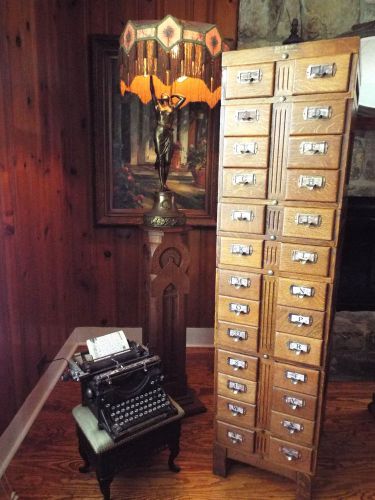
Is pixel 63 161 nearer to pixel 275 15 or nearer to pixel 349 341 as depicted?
pixel 275 15

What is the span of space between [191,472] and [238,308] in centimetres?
90

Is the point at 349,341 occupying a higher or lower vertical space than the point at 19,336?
lower

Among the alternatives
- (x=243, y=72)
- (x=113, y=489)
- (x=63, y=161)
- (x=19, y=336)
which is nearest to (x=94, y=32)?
(x=63, y=161)

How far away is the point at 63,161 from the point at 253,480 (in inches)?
87.4

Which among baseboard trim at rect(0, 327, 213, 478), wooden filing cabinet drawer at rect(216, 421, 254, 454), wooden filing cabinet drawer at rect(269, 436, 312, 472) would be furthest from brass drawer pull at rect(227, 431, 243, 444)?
baseboard trim at rect(0, 327, 213, 478)

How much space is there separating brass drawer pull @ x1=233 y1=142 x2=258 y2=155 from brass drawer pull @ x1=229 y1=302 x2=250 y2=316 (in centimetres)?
63

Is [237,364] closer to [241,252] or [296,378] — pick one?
[296,378]

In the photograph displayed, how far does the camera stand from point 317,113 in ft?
4.51

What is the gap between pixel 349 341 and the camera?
8.79 ft

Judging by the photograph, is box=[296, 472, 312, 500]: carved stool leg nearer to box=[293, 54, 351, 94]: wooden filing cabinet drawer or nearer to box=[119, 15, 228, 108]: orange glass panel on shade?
box=[293, 54, 351, 94]: wooden filing cabinet drawer

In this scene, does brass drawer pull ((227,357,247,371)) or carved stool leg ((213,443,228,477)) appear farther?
carved stool leg ((213,443,228,477))

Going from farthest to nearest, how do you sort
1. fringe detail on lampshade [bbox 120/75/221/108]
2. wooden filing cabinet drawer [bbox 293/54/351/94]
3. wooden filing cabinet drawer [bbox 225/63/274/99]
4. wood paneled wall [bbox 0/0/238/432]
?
fringe detail on lampshade [bbox 120/75/221/108]
wood paneled wall [bbox 0/0/238/432]
wooden filing cabinet drawer [bbox 225/63/274/99]
wooden filing cabinet drawer [bbox 293/54/351/94]

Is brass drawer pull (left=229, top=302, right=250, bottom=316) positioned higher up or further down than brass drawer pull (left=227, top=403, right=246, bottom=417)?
higher up

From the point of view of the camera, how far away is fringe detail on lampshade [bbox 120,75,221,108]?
207cm
